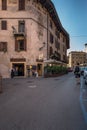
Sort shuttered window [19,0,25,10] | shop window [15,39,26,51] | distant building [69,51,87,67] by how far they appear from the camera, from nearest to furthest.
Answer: shop window [15,39,26,51] < shuttered window [19,0,25,10] < distant building [69,51,87,67]

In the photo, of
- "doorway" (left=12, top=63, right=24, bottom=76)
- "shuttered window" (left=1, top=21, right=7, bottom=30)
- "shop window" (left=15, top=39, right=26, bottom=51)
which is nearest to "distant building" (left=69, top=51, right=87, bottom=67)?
"doorway" (left=12, top=63, right=24, bottom=76)

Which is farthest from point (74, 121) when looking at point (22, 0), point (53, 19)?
point (53, 19)

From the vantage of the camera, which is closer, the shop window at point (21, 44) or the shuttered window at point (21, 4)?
the shop window at point (21, 44)

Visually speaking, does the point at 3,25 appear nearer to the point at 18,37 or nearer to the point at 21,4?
the point at 18,37

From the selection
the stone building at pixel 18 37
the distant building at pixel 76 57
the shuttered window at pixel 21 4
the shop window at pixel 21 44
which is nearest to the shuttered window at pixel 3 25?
the stone building at pixel 18 37

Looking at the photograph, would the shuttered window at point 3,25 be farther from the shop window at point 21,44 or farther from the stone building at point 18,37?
the shop window at point 21,44

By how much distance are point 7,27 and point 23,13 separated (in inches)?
129

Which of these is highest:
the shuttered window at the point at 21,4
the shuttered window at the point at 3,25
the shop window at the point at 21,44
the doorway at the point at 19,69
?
the shuttered window at the point at 21,4

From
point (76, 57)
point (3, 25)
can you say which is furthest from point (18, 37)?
point (76, 57)

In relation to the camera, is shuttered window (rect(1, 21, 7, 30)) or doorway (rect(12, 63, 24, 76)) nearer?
shuttered window (rect(1, 21, 7, 30))

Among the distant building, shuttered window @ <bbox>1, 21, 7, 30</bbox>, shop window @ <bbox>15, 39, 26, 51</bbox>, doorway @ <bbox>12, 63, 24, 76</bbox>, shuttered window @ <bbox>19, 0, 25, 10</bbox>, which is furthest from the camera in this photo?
the distant building

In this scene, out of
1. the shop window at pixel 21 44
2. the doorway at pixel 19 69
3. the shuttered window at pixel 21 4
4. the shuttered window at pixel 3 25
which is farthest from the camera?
the doorway at pixel 19 69

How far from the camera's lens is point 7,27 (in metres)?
36.9

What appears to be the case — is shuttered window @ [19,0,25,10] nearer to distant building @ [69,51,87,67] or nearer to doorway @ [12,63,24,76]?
doorway @ [12,63,24,76]
